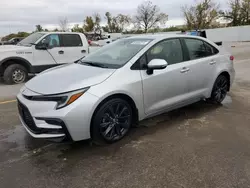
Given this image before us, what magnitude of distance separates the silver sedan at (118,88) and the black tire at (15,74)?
468 centimetres

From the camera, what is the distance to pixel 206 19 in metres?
47.1

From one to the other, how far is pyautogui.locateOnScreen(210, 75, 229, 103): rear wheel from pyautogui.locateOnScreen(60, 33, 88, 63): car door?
5.68m

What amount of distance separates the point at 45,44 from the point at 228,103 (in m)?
6.16

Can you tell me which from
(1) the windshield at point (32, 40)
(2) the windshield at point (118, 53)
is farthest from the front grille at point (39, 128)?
(1) the windshield at point (32, 40)

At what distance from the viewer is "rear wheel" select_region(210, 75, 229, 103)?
5.06 meters

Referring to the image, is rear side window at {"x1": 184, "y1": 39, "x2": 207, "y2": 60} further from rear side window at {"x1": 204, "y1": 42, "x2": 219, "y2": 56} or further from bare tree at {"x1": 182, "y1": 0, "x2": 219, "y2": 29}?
bare tree at {"x1": 182, "y1": 0, "x2": 219, "y2": 29}

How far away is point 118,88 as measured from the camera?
3.34 meters

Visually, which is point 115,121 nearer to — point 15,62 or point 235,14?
point 15,62

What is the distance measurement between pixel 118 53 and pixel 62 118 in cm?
166

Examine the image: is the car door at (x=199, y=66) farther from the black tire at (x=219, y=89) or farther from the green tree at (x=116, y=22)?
the green tree at (x=116, y=22)

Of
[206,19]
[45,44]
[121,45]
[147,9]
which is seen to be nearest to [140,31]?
[147,9]

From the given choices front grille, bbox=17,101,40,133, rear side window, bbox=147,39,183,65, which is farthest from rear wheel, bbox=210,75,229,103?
front grille, bbox=17,101,40,133

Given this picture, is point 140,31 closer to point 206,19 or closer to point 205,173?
point 206,19

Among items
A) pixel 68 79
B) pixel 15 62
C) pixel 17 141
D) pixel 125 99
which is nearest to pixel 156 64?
pixel 125 99
